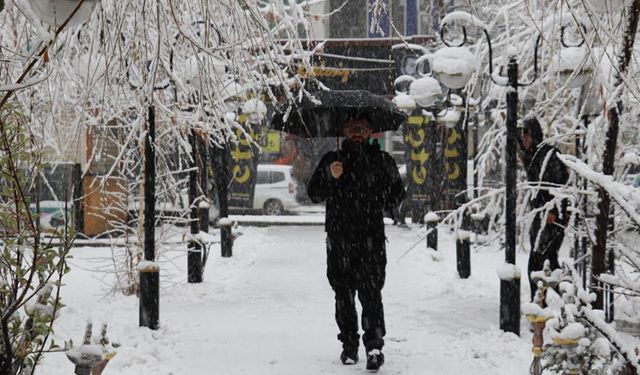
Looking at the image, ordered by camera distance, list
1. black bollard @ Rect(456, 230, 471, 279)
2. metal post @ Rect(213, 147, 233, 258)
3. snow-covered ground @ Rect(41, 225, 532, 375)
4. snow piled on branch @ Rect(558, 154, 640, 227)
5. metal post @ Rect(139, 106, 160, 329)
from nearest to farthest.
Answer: snow piled on branch @ Rect(558, 154, 640, 227)
snow-covered ground @ Rect(41, 225, 532, 375)
metal post @ Rect(139, 106, 160, 329)
black bollard @ Rect(456, 230, 471, 279)
metal post @ Rect(213, 147, 233, 258)

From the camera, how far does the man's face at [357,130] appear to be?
5832 mm

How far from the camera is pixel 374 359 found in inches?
223

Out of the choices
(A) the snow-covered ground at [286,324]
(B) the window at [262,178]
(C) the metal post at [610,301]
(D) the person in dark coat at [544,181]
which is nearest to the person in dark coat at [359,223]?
(A) the snow-covered ground at [286,324]

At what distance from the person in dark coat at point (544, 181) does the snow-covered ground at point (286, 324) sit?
89cm

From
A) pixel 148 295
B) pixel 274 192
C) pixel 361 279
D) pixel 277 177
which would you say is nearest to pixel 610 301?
pixel 361 279

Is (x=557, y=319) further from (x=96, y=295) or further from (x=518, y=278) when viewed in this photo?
(x=96, y=295)

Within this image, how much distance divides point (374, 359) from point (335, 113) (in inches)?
88.7

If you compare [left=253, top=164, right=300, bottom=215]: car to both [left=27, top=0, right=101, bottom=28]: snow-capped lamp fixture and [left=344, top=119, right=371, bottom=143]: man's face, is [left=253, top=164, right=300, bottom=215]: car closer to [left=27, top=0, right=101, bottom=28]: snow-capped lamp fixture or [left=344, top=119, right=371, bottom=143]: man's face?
[left=344, top=119, right=371, bottom=143]: man's face

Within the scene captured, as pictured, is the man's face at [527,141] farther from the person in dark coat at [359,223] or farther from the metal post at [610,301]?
the person in dark coat at [359,223]

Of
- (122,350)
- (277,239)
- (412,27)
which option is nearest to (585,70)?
(122,350)

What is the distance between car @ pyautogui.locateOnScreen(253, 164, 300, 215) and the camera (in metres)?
26.9

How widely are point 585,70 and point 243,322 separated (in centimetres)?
444

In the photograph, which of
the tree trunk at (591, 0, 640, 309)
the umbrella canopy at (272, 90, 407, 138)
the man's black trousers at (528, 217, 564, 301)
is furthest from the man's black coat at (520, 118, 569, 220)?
the umbrella canopy at (272, 90, 407, 138)

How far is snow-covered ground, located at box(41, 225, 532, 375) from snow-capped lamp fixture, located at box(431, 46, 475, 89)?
2813 millimetres
